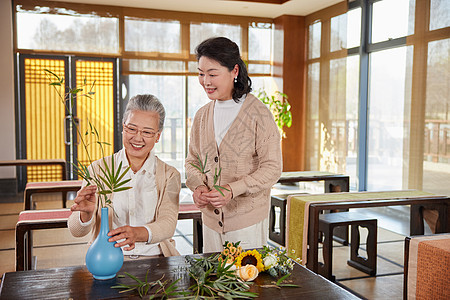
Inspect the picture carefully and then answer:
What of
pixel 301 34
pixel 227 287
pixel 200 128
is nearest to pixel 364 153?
pixel 301 34

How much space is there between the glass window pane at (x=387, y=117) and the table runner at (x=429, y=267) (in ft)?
10.1

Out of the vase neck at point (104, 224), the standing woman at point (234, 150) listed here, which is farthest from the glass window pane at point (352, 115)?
the vase neck at point (104, 224)

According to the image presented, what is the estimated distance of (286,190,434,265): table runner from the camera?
10.8 ft

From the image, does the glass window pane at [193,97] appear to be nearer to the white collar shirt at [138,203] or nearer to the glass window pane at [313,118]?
the glass window pane at [313,118]

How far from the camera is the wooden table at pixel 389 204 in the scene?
3199 millimetres

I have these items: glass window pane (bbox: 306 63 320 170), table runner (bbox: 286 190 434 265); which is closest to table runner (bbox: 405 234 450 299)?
table runner (bbox: 286 190 434 265)

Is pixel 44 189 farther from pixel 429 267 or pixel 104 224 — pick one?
pixel 429 267

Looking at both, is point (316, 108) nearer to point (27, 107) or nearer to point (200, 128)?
point (27, 107)

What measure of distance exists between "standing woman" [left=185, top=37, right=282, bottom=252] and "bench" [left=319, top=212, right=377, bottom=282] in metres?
1.34

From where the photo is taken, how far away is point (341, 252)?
3.99m

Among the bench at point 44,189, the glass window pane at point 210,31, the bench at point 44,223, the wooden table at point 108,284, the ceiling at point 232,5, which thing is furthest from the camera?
the glass window pane at point 210,31

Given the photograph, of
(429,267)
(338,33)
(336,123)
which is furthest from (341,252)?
(338,33)

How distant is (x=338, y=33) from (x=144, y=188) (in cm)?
526

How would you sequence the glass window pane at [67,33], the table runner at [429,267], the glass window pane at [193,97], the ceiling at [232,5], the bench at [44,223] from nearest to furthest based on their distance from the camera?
the table runner at [429,267], the bench at [44,223], the glass window pane at [67,33], the ceiling at [232,5], the glass window pane at [193,97]
